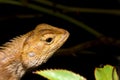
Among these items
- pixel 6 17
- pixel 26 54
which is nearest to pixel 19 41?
pixel 26 54

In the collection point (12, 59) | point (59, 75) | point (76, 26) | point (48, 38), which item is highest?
point (76, 26)

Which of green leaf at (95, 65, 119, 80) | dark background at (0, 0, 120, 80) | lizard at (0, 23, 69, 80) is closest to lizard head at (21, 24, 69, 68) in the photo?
lizard at (0, 23, 69, 80)

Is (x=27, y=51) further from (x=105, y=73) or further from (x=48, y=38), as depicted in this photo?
(x=105, y=73)

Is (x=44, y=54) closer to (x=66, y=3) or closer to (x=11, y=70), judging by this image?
(x=11, y=70)

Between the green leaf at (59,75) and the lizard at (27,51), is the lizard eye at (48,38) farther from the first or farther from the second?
the green leaf at (59,75)

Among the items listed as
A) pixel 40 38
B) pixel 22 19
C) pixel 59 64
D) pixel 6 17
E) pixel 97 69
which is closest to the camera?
pixel 97 69

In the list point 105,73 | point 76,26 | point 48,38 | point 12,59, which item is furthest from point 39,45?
point 76,26

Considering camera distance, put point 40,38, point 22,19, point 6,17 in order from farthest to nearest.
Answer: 1. point 22,19
2. point 6,17
3. point 40,38

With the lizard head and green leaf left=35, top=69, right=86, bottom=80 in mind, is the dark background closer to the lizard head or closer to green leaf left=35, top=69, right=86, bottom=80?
the lizard head
